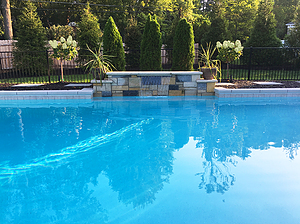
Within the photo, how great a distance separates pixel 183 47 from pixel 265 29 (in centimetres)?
874

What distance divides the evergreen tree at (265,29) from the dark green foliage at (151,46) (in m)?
8.68

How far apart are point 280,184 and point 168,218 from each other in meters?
1.51

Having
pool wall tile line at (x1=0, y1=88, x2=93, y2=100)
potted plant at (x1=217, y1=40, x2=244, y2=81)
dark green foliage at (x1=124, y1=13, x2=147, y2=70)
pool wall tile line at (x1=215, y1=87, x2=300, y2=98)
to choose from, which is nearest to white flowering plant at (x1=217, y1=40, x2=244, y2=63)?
potted plant at (x1=217, y1=40, x2=244, y2=81)

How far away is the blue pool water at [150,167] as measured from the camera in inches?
100

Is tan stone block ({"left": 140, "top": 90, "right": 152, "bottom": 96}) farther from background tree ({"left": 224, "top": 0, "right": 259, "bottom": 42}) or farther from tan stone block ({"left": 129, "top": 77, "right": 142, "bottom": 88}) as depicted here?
background tree ({"left": 224, "top": 0, "right": 259, "bottom": 42})

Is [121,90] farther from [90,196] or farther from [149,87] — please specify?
[90,196]

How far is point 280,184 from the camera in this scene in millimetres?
3041

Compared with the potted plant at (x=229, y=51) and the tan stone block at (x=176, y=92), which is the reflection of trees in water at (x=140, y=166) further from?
the potted plant at (x=229, y=51)

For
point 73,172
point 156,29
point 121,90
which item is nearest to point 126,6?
point 156,29

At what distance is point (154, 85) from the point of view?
8.23 m

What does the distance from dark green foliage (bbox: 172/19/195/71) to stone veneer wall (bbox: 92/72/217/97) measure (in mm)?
1492

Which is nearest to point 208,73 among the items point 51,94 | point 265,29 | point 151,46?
point 151,46

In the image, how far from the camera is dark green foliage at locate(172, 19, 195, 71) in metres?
9.23

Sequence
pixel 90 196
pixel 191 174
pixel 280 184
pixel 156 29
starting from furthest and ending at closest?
1. pixel 156 29
2. pixel 191 174
3. pixel 280 184
4. pixel 90 196
